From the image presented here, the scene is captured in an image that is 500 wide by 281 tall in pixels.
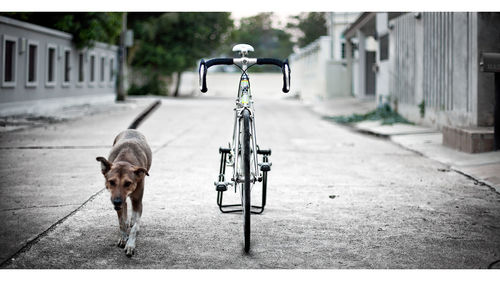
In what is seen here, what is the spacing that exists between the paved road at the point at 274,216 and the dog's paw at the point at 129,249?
53 millimetres

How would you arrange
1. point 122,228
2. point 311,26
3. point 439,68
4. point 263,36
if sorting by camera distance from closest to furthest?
point 122,228
point 439,68
point 311,26
point 263,36

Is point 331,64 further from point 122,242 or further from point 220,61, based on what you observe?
point 122,242

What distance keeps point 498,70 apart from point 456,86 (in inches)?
175

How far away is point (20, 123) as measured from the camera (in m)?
18.4

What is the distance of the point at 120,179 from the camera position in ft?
15.7

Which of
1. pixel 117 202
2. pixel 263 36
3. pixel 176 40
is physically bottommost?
pixel 117 202

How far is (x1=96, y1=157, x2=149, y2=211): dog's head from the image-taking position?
471 centimetres

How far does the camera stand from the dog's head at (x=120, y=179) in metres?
4.71

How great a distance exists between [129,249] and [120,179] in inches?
23.5

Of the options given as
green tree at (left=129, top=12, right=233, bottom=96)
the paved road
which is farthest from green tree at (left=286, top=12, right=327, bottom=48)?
the paved road

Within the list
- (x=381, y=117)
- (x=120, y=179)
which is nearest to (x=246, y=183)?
(x=120, y=179)

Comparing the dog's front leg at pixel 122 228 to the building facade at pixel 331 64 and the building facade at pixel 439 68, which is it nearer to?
the building facade at pixel 439 68

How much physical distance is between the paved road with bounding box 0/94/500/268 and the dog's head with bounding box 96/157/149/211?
1.70 feet

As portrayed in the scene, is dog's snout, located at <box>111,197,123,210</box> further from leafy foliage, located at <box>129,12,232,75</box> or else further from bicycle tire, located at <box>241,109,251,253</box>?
leafy foliage, located at <box>129,12,232,75</box>
